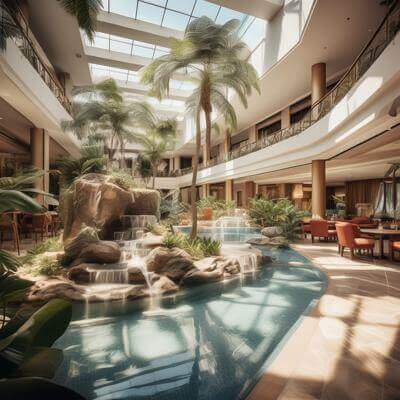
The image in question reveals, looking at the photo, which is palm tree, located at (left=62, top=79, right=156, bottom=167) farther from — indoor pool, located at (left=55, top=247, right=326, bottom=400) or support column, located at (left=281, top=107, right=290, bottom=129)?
indoor pool, located at (left=55, top=247, right=326, bottom=400)

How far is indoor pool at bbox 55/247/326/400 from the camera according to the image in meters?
2.39

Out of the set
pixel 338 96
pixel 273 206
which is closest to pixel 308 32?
pixel 338 96

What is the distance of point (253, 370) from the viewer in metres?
2.55

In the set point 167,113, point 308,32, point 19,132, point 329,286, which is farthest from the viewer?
point 167,113

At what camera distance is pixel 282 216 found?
35.6ft

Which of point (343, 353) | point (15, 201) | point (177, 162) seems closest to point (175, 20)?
point (15, 201)

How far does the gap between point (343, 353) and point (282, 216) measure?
848 centimetres

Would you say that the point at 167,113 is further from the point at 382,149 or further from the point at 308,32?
the point at 382,149

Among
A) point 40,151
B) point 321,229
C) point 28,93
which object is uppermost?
point 28,93

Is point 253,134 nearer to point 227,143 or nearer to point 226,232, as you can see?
point 227,143

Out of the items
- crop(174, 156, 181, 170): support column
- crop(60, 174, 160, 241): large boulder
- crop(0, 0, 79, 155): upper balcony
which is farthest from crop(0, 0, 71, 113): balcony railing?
crop(174, 156, 181, 170): support column

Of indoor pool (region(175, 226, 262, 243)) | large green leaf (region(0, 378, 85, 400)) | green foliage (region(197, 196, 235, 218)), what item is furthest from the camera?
green foliage (region(197, 196, 235, 218))

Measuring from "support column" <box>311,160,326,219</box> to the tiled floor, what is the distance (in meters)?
7.42

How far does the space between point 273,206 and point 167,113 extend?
727 inches
